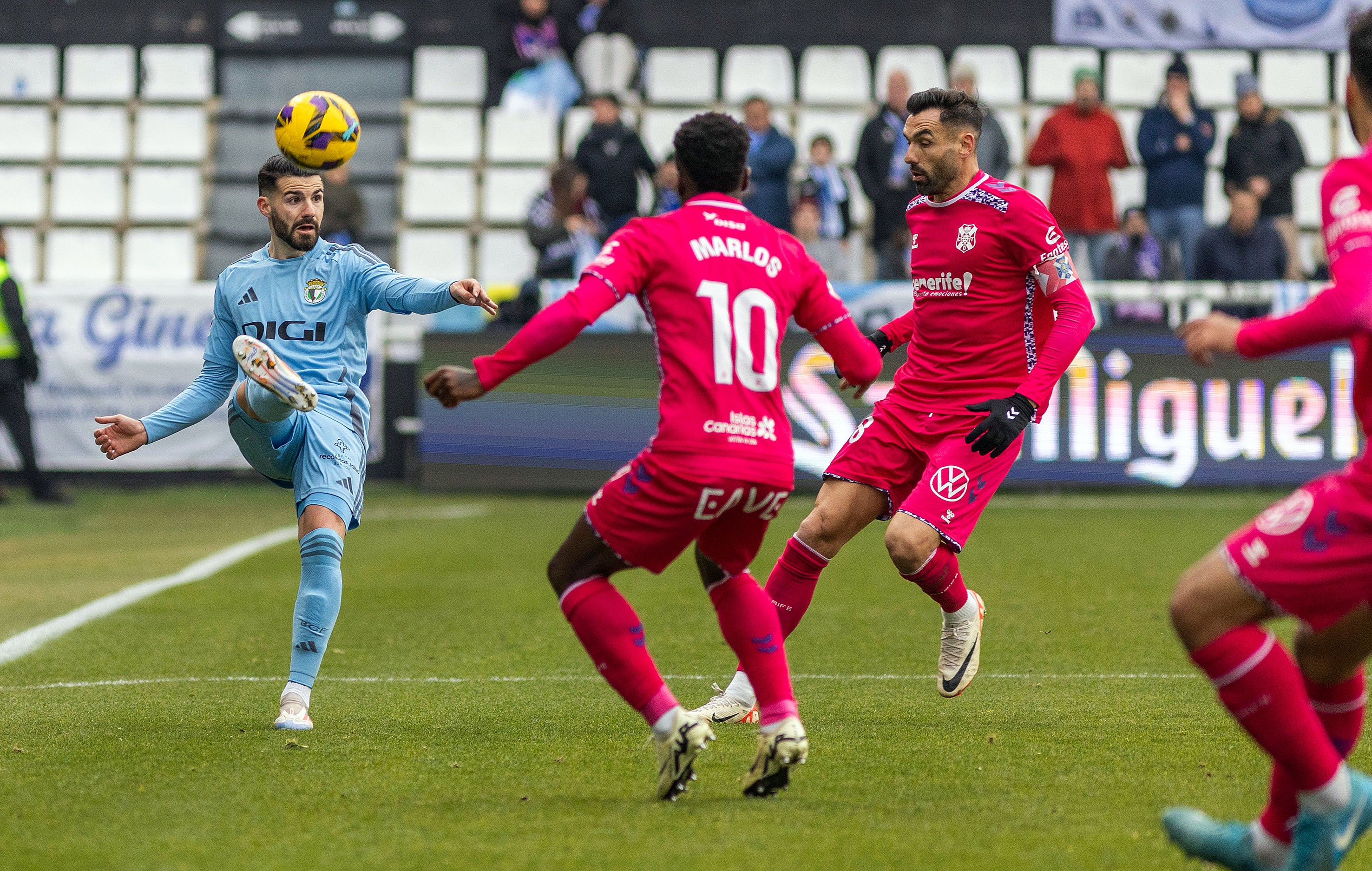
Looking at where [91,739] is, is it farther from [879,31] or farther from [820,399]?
[879,31]

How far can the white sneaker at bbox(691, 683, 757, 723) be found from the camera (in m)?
5.94

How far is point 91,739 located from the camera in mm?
5629

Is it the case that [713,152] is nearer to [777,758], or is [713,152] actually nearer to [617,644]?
[617,644]

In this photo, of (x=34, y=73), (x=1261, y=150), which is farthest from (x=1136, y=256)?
(x=34, y=73)

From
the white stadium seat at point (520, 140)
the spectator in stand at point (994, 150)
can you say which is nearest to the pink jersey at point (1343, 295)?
the spectator in stand at point (994, 150)

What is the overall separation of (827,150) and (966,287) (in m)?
10.2

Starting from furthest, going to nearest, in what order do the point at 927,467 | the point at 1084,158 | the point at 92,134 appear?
the point at 92,134 < the point at 1084,158 < the point at 927,467

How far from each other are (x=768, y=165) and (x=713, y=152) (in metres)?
11.5

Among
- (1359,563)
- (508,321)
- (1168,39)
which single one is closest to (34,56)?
(508,321)

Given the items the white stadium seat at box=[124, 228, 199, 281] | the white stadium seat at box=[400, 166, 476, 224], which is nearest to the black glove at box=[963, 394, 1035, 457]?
the white stadium seat at box=[400, 166, 476, 224]

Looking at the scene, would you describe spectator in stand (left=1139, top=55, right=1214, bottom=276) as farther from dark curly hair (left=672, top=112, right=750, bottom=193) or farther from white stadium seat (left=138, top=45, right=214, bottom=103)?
dark curly hair (left=672, top=112, right=750, bottom=193)

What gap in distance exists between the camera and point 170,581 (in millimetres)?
10227

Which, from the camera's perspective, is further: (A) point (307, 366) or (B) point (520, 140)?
(B) point (520, 140)

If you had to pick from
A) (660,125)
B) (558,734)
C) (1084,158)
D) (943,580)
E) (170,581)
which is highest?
(660,125)
